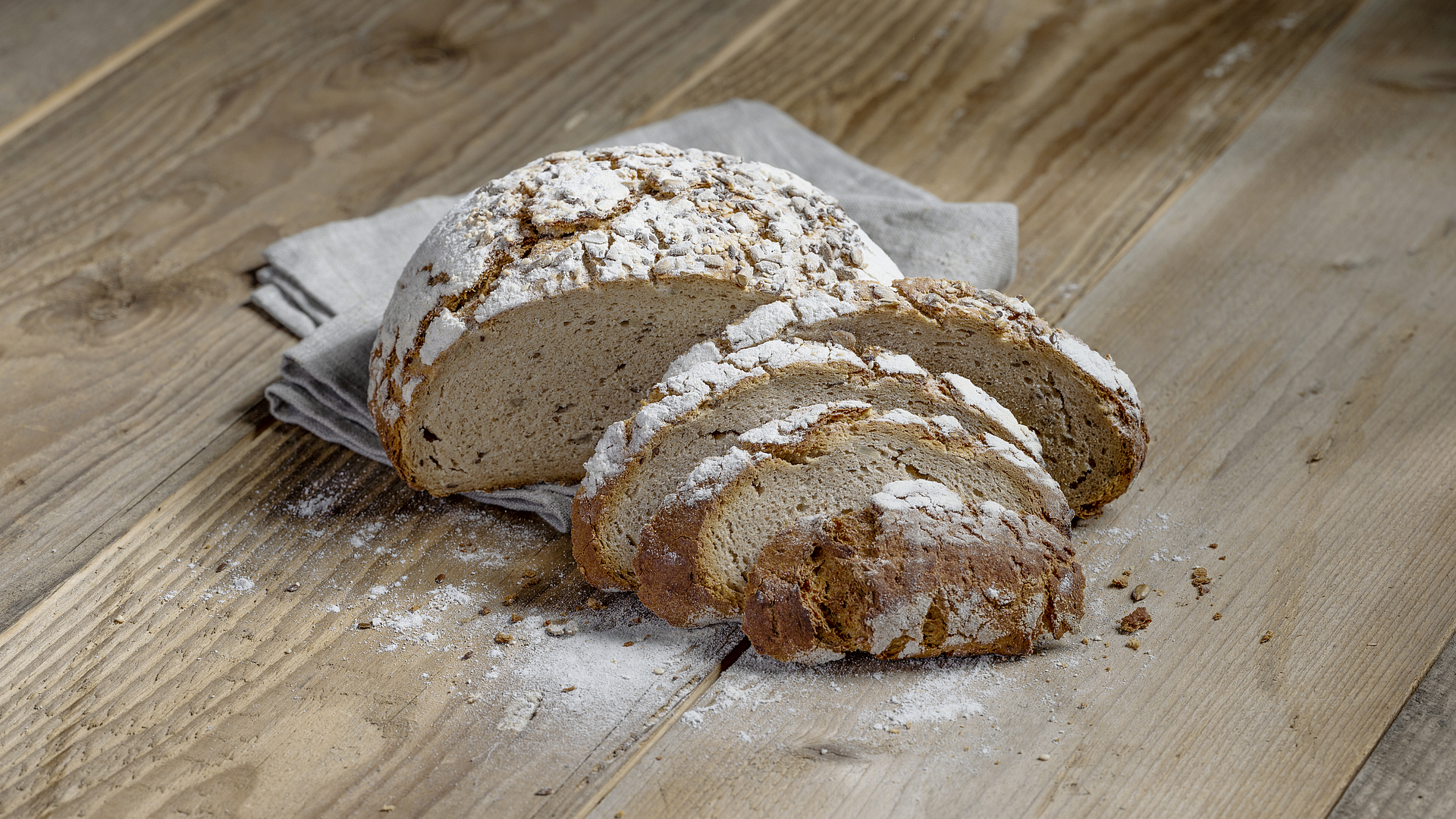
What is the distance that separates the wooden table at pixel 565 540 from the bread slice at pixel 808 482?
200 millimetres

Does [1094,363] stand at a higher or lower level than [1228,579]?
higher

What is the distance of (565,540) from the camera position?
2648 millimetres

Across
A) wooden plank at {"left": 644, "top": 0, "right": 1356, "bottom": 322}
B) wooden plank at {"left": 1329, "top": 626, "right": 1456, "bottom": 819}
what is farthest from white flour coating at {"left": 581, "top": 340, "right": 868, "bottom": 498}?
wooden plank at {"left": 644, "top": 0, "right": 1356, "bottom": 322}

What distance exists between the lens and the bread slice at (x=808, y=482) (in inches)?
88.2

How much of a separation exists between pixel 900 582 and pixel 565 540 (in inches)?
30.8

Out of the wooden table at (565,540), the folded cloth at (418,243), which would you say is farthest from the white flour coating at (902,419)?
the folded cloth at (418,243)

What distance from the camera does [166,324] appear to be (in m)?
3.31

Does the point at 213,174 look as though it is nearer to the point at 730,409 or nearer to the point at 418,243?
the point at 418,243

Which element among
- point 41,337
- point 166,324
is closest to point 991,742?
point 166,324

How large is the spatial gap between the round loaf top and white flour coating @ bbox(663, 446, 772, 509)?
0.37 m

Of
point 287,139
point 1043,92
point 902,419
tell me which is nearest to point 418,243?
point 287,139

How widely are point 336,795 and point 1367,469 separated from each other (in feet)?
6.91

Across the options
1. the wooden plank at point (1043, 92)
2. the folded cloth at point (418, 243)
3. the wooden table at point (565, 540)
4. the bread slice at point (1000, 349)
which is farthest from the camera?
the wooden plank at point (1043, 92)

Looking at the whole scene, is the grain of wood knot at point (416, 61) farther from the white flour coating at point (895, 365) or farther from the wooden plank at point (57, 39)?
the white flour coating at point (895, 365)
